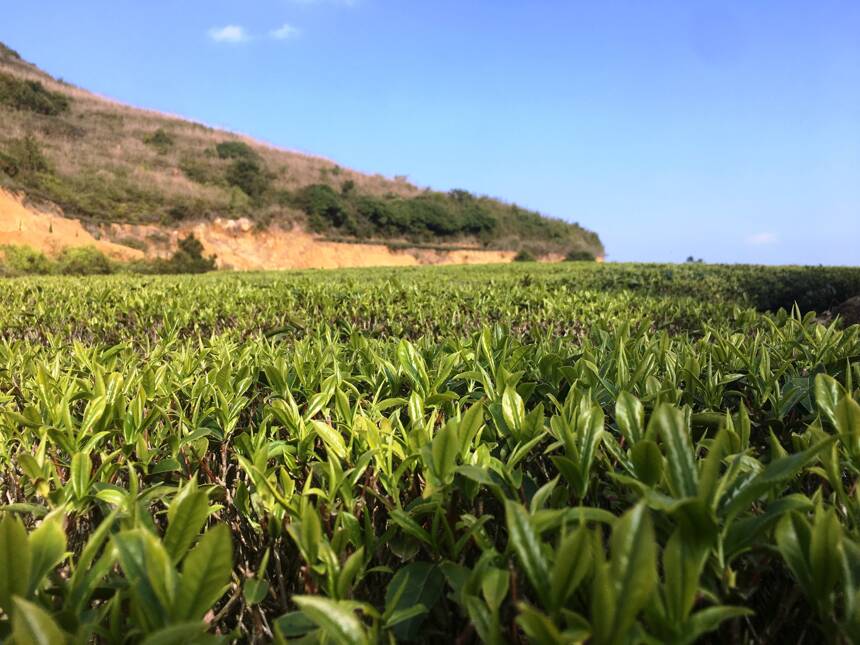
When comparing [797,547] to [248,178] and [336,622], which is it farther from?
[248,178]

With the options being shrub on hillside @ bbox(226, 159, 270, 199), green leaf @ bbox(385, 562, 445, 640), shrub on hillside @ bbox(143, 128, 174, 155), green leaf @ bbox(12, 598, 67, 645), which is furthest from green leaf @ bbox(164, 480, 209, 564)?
shrub on hillside @ bbox(143, 128, 174, 155)

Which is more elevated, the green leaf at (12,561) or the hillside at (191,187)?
the hillside at (191,187)

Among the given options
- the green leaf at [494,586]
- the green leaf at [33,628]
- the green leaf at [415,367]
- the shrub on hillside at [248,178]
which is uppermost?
the shrub on hillside at [248,178]

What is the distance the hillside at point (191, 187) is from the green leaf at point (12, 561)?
1256 inches

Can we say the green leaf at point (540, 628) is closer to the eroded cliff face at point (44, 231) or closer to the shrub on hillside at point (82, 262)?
the shrub on hillside at point (82, 262)

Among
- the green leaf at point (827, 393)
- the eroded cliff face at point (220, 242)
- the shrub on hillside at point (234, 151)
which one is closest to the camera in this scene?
the green leaf at point (827, 393)

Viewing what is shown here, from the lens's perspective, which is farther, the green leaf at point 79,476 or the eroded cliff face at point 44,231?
the eroded cliff face at point 44,231

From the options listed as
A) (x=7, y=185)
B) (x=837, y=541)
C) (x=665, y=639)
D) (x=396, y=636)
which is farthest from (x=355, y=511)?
(x=7, y=185)

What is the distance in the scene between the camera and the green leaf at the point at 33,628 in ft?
2.01

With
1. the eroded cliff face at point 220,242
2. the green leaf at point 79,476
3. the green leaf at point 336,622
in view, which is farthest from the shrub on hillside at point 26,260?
the green leaf at point 336,622

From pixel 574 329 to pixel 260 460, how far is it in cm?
345

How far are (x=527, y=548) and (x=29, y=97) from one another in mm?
49522

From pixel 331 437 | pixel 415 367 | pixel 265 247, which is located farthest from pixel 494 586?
pixel 265 247

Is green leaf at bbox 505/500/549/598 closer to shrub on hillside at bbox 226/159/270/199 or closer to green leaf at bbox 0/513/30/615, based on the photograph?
green leaf at bbox 0/513/30/615
